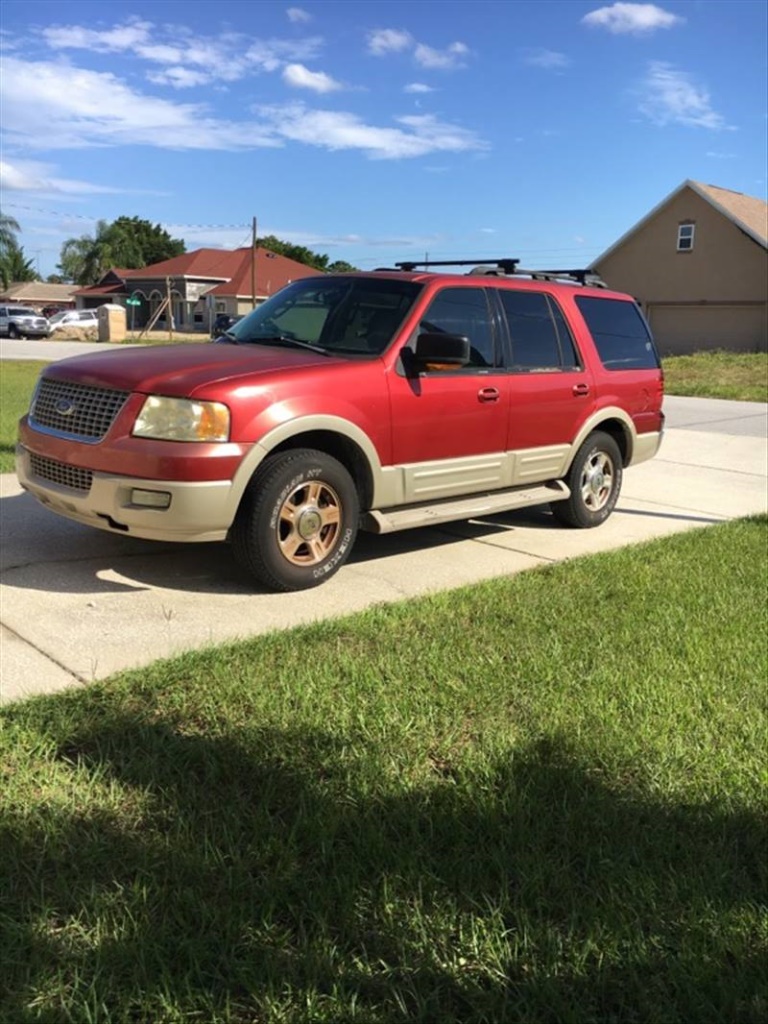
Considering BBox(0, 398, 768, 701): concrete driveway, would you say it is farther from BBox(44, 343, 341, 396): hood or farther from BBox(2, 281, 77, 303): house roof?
BBox(2, 281, 77, 303): house roof

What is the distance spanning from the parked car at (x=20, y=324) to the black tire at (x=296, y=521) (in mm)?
47472

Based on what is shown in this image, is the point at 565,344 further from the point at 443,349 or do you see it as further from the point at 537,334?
the point at 443,349

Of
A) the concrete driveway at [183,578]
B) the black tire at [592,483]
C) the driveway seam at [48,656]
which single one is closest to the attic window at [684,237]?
the concrete driveway at [183,578]

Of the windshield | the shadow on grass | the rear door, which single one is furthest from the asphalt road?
the windshield

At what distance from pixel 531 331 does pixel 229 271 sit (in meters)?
63.8

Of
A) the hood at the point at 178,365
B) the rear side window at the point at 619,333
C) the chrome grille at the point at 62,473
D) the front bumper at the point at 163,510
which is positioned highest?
the rear side window at the point at 619,333

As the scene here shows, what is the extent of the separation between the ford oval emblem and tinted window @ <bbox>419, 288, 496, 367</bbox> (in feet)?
7.12

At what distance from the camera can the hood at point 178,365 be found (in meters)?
4.96

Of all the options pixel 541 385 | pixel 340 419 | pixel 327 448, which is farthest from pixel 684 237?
pixel 340 419

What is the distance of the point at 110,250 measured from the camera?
286 feet

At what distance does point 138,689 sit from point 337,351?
2758 millimetres

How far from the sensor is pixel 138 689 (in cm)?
384

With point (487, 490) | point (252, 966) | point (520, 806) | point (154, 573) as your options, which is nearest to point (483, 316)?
point (487, 490)

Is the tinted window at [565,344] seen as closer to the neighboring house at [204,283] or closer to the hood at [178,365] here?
the hood at [178,365]
